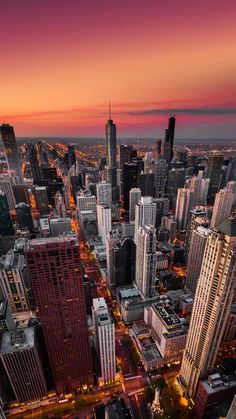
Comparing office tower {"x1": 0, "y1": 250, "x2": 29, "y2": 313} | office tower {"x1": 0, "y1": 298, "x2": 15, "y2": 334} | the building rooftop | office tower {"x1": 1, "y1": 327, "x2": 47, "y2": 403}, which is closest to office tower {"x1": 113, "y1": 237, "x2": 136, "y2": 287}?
office tower {"x1": 0, "y1": 250, "x2": 29, "y2": 313}

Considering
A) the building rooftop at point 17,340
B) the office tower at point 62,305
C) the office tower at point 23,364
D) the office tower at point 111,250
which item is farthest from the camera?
the office tower at point 111,250

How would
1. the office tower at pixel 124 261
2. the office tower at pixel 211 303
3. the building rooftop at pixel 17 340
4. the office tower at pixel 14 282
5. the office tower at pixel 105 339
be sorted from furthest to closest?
the office tower at pixel 124 261 < the office tower at pixel 14 282 < the office tower at pixel 105 339 < the building rooftop at pixel 17 340 < the office tower at pixel 211 303

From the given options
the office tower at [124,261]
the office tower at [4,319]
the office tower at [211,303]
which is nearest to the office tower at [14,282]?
the office tower at [4,319]

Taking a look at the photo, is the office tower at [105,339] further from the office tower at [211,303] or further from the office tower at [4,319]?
the office tower at [4,319]

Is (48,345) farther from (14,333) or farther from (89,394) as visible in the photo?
(89,394)

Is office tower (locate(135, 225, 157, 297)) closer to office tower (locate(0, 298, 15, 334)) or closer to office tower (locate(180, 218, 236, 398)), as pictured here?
office tower (locate(180, 218, 236, 398))

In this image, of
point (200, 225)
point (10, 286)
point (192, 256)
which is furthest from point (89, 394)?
point (200, 225)

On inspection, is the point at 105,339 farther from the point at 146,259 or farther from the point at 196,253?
the point at 196,253

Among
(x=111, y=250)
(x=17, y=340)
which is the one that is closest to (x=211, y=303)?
(x=17, y=340)
